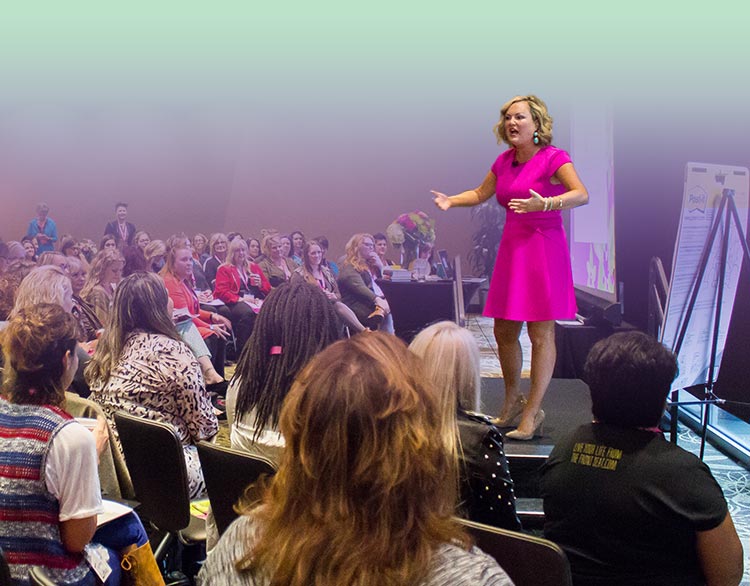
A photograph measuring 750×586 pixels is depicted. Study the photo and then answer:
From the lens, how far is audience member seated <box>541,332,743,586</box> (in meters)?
1.69

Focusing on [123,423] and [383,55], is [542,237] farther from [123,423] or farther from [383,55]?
[383,55]

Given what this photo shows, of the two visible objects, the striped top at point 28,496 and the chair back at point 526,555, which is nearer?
the chair back at point 526,555

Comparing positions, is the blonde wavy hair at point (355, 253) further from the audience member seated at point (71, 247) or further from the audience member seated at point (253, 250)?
the audience member seated at point (71, 247)

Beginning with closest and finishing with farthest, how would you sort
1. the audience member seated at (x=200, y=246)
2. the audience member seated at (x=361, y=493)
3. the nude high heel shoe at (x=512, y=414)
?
the audience member seated at (x=361, y=493) < the nude high heel shoe at (x=512, y=414) < the audience member seated at (x=200, y=246)

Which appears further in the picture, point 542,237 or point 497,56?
point 497,56

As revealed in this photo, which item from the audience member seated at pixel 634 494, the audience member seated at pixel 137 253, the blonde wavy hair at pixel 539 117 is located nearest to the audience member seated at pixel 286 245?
the audience member seated at pixel 137 253

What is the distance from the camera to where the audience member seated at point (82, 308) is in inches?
218

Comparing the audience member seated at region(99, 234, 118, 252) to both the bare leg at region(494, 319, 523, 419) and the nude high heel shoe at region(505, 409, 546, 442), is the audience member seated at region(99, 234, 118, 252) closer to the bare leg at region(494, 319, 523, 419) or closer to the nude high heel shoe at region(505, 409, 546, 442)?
the bare leg at region(494, 319, 523, 419)

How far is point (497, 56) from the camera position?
17.0 feet

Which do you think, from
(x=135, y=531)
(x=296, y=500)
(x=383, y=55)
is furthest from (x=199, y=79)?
(x=296, y=500)

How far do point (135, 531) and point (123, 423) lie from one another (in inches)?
19.1

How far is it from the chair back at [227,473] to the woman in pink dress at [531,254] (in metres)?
1.50

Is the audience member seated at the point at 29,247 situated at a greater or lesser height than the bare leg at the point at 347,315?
greater

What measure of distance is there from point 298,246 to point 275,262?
0.20 metres
